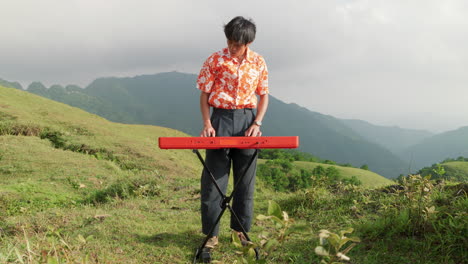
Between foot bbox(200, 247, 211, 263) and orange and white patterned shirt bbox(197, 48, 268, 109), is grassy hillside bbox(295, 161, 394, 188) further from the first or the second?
orange and white patterned shirt bbox(197, 48, 268, 109)

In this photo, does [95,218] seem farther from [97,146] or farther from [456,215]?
[97,146]

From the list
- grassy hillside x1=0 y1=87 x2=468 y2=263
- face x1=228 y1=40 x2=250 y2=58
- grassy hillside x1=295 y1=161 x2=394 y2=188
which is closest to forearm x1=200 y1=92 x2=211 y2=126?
face x1=228 y1=40 x2=250 y2=58

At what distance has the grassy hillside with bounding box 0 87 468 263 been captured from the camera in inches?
145

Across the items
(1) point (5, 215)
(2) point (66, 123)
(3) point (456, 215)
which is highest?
(2) point (66, 123)

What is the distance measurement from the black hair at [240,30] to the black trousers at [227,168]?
809 mm

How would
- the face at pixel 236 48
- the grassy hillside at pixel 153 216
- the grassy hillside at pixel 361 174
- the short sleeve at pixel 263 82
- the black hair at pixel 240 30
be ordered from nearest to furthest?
1. the black hair at pixel 240 30
2. the face at pixel 236 48
3. the grassy hillside at pixel 153 216
4. the short sleeve at pixel 263 82
5. the grassy hillside at pixel 361 174

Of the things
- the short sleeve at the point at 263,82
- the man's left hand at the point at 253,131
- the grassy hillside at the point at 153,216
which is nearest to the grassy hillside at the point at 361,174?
the grassy hillside at the point at 153,216

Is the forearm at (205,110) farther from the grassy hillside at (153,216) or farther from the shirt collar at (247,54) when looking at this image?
the grassy hillside at (153,216)

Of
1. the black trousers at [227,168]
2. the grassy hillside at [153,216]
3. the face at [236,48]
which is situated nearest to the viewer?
the face at [236,48]

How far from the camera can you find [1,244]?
403 cm

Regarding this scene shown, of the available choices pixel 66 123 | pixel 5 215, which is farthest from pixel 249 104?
pixel 66 123

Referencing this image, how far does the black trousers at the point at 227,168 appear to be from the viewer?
383 centimetres

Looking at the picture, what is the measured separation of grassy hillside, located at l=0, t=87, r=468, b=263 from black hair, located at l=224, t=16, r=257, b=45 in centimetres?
206

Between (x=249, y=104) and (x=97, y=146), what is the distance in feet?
30.9
